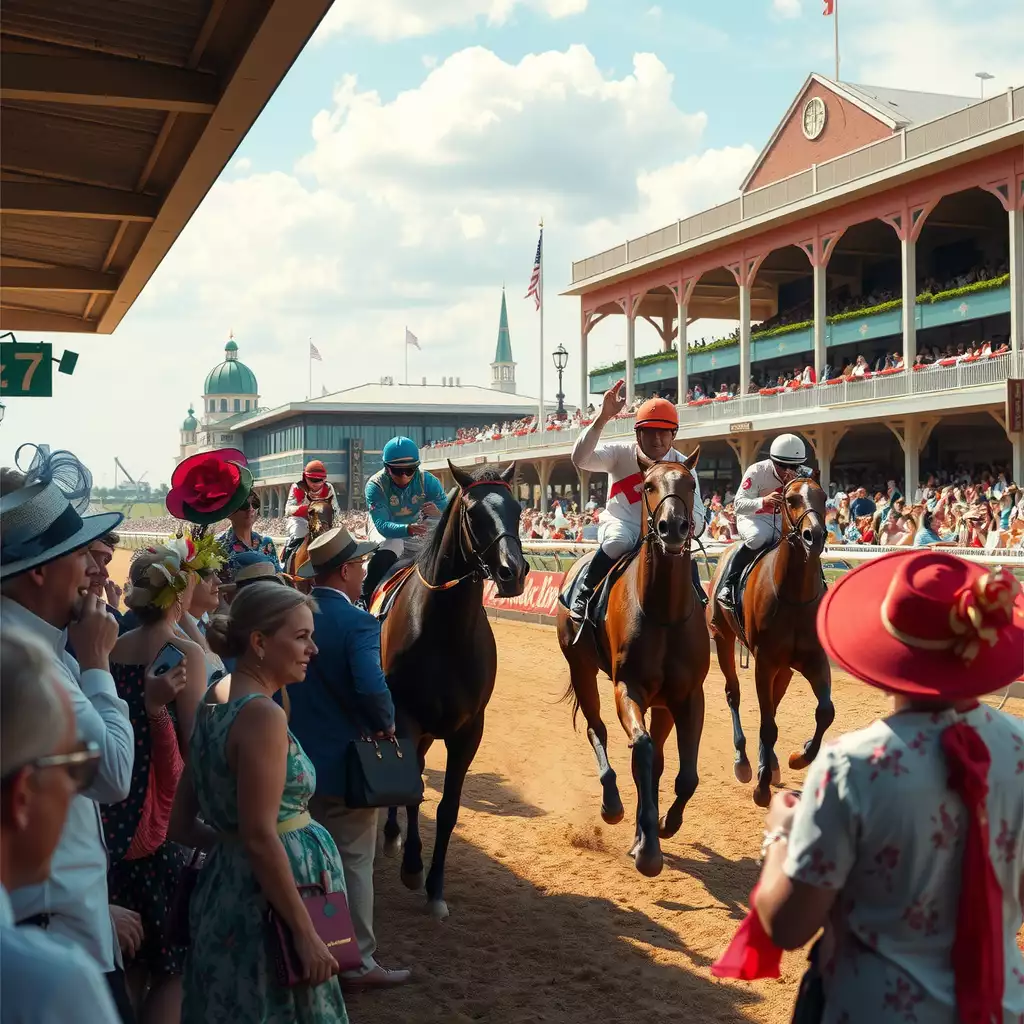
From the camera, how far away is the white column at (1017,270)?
24.5 meters

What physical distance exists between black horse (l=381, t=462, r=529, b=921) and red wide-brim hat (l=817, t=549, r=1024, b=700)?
3686 millimetres

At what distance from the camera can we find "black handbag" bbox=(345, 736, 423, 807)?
4723 mm

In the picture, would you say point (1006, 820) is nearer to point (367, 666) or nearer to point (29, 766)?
point (29, 766)

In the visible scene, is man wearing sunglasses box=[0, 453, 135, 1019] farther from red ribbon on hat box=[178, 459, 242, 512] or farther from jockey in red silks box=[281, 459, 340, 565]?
jockey in red silks box=[281, 459, 340, 565]

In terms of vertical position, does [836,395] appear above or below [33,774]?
above

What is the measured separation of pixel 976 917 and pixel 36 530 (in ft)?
7.14

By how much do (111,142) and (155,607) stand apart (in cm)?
395

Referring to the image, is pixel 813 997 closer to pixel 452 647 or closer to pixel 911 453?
pixel 452 647

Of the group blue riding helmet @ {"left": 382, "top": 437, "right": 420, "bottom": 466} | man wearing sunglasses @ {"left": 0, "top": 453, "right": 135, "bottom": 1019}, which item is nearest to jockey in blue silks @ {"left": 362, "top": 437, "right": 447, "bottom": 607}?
blue riding helmet @ {"left": 382, "top": 437, "right": 420, "bottom": 466}

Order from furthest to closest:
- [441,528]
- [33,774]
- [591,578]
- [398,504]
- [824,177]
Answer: [824,177] → [398,504] → [591,578] → [441,528] → [33,774]

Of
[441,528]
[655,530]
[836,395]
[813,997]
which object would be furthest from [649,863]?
[836,395]

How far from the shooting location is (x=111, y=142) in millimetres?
6770

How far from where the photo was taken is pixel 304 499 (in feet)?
38.3

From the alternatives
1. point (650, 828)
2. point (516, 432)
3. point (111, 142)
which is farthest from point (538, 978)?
point (516, 432)
